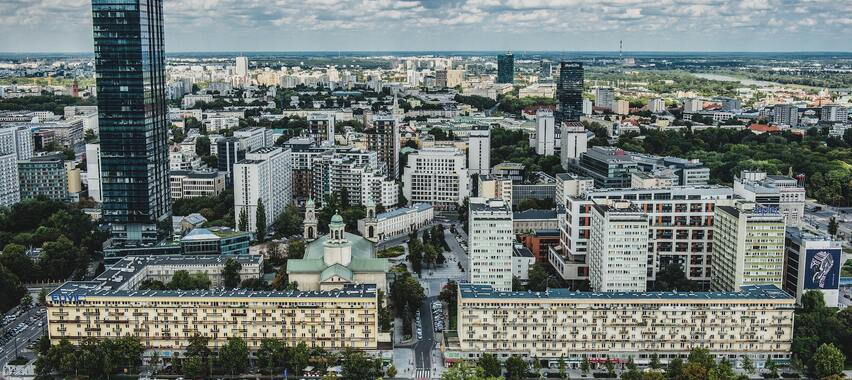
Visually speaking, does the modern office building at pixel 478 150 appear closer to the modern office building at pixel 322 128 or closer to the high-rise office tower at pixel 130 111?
the modern office building at pixel 322 128

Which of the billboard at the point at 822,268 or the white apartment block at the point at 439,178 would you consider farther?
the white apartment block at the point at 439,178

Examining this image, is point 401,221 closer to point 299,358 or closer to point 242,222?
point 242,222

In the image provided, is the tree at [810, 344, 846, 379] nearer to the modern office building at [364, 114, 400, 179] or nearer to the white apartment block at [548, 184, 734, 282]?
the white apartment block at [548, 184, 734, 282]

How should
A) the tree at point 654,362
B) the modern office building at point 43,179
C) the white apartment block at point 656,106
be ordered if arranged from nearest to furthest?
the tree at point 654,362 < the modern office building at point 43,179 < the white apartment block at point 656,106

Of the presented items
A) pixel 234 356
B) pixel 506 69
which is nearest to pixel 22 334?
pixel 234 356

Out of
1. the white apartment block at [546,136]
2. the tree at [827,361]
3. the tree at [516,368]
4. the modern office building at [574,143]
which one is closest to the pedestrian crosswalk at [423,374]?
the tree at [516,368]

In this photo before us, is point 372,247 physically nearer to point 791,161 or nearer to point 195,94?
point 791,161
